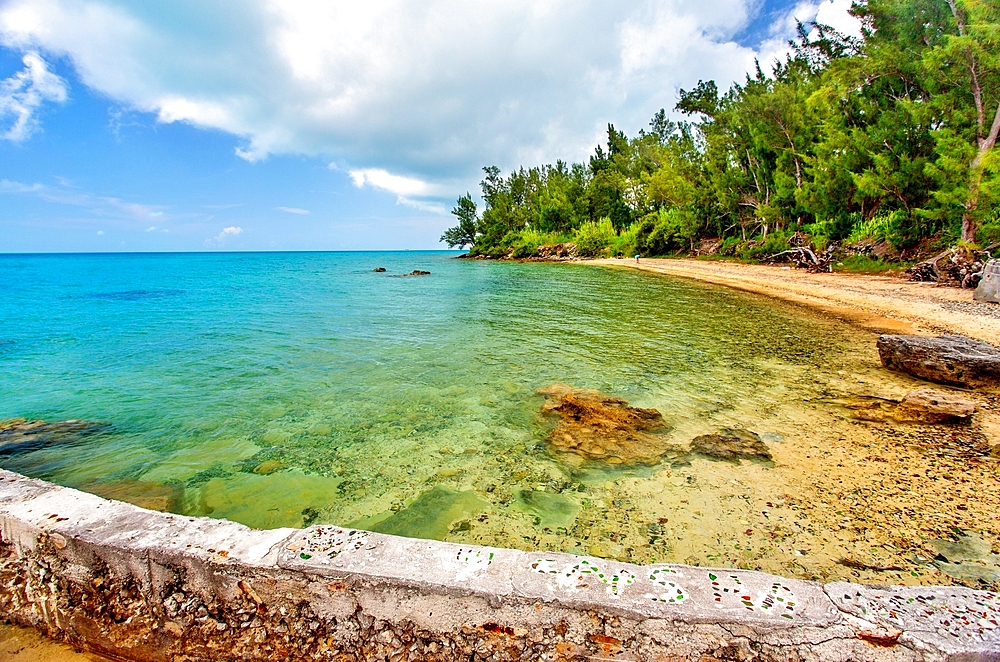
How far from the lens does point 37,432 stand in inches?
235

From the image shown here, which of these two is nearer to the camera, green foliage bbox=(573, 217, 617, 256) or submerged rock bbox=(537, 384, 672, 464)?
submerged rock bbox=(537, 384, 672, 464)

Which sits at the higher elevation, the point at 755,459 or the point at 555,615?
the point at 555,615

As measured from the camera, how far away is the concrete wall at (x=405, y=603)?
5.79 ft

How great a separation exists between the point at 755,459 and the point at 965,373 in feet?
16.4

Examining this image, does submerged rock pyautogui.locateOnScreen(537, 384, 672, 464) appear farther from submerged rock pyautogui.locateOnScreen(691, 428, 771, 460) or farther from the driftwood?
the driftwood

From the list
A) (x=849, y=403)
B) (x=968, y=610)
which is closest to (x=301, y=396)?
(x=968, y=610)

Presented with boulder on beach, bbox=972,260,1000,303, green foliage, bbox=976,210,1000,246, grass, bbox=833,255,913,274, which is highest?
green foliage, bbox=976,210,1000,246

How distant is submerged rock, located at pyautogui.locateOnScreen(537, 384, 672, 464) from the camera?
500cm

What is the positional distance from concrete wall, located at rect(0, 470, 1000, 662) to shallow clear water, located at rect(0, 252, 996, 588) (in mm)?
1557

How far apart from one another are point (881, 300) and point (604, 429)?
14.8 meters

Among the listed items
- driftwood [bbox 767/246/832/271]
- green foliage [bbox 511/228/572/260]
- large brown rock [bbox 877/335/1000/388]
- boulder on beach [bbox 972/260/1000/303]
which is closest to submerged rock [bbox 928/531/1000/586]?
large brown rock [bbox 877/335/1000/388]

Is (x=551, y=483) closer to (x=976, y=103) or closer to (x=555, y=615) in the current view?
(x=555, y=615)

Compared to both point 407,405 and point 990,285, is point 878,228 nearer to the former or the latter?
point 990,285

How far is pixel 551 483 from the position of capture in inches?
175
